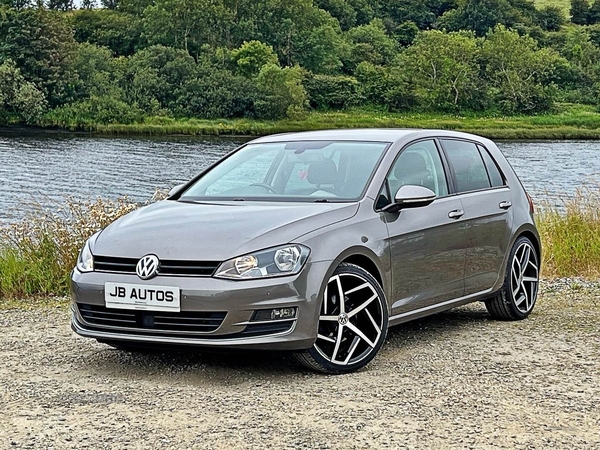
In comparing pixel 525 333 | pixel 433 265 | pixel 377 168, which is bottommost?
pixel 525 333

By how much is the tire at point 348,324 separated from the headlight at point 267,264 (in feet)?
0.97

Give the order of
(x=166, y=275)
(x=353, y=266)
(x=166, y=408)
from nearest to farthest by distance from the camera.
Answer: (x=166, y=408) < (x=166, y=275) < (x=353, y=266)

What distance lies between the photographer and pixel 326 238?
20.2 ft

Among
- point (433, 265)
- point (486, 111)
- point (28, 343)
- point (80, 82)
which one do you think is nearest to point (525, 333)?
point (433, 265)

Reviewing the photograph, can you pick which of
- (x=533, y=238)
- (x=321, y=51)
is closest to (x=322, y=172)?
(x=533, y=238)

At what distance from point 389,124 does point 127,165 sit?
5391 cm

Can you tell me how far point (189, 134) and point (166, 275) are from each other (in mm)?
88247

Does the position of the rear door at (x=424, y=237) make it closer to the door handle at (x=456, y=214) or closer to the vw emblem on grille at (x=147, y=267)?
the door handle at (x=456, y=214)

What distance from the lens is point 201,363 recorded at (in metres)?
6.65

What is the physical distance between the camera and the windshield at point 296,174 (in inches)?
271

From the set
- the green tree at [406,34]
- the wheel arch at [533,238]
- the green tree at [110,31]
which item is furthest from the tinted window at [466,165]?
the green tree at [406,34]

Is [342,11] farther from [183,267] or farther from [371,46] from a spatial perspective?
[183,267]

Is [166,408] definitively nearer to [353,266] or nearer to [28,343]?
[353,266]

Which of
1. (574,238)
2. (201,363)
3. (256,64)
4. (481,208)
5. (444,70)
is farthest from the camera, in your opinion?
(444,70)
